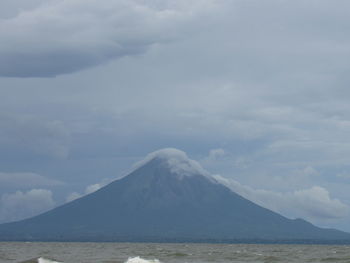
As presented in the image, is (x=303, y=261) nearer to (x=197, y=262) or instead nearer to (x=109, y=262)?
(x=197, y=262)

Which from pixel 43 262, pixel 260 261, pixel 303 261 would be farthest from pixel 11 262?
pixel 303 261

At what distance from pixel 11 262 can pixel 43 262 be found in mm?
17870

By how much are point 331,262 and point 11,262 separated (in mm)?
50700

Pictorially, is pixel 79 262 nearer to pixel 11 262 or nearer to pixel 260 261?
pixel 11 262

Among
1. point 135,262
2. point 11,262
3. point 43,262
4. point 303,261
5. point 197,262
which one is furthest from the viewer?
point 303,261

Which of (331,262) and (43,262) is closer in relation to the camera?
(43,262)

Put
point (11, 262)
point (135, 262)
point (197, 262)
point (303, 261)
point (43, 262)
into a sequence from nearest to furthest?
point (43, 262)
point (135, 262)
point (11, 262)
point (197, 262)
point (303, 261)

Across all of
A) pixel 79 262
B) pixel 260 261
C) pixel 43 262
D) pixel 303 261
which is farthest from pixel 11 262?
pixel 303 261

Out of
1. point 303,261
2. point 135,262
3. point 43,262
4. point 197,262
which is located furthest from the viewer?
point 303,261

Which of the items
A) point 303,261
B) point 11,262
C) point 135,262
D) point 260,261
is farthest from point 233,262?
point 11,262

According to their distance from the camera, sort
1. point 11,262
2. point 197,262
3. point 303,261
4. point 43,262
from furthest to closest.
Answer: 1. point 303,261
2. point 197,262
3. point 11,262
4. point 43,262

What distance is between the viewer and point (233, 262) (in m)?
109

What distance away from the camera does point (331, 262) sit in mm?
111625

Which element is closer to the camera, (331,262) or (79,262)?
(79,262)
